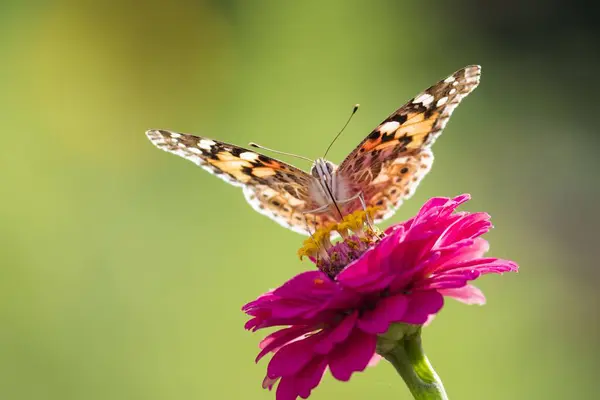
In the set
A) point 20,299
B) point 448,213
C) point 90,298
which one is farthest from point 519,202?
point 448,213

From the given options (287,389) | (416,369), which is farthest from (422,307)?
(287,389)

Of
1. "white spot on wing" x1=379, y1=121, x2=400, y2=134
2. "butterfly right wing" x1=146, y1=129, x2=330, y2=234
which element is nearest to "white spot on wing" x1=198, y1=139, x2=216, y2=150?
"butterfly right wing" x1=146, y1=129, x2=330, y2=234

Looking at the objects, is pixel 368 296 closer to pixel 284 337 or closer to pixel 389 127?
pixel 284 337

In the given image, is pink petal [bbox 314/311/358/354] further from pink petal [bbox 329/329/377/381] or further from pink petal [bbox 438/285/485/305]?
pink petal [bbox 438/285/485/305]

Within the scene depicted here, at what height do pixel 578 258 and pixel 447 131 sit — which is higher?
pixel 447 131

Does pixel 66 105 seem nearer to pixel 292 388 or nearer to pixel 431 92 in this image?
pixel 431 92

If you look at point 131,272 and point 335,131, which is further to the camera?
point 335,131
